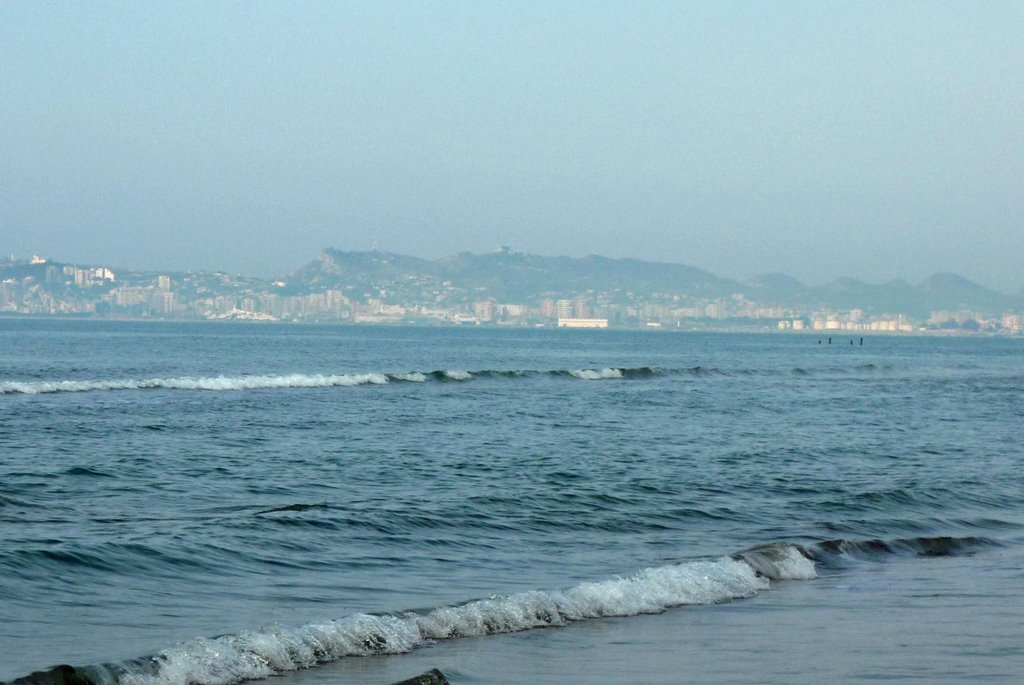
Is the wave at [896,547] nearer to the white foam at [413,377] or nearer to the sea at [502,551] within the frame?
the sea at [502,551]

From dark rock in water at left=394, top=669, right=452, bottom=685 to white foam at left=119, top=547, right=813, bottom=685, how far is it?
1194 mm

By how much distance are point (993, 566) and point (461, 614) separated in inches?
321

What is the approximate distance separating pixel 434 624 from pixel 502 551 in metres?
4.84

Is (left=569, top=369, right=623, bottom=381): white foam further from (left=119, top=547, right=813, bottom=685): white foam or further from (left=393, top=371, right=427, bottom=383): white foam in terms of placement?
(left=119, top=547, right=813, bottom=685): white foam

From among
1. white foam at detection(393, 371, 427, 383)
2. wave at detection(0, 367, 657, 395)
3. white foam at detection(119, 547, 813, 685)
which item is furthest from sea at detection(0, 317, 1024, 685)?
white foam at detection(393, 371, 427, 383)

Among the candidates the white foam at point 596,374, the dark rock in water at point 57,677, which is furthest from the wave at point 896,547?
the white foam at point 596,374

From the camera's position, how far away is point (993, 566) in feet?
53.8

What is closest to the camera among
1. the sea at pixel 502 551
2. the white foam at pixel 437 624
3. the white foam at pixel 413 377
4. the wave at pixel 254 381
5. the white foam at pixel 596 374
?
the white foam at pixel 437 624

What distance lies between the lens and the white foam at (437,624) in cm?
999

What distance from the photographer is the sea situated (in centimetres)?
1076

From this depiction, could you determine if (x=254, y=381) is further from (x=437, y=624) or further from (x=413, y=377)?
(x=437, y=624)

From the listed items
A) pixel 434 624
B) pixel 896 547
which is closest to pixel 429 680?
pixel 434 624

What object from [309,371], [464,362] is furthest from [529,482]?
[464,362]

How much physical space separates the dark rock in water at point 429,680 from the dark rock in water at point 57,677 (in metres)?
2.45
